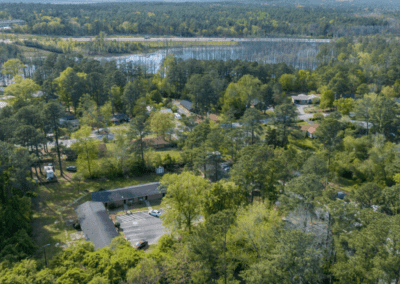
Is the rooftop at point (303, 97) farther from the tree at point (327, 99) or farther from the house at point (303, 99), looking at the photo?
the tree at point (327, 99)

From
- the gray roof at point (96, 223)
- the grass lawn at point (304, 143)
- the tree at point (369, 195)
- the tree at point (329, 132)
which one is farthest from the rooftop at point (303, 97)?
the gray roof at point (96, 223)

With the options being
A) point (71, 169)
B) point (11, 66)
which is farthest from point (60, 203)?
point (11, 66)

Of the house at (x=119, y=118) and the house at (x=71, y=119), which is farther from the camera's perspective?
the house at (x=119, y=118)

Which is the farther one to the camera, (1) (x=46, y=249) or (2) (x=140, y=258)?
(1) (x=46, y=249)

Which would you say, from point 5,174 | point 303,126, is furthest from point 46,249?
point 303,126

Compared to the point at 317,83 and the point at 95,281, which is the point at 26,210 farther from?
the point at 317,83

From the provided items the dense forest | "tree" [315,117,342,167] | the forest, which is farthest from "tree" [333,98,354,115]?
the dense forest
